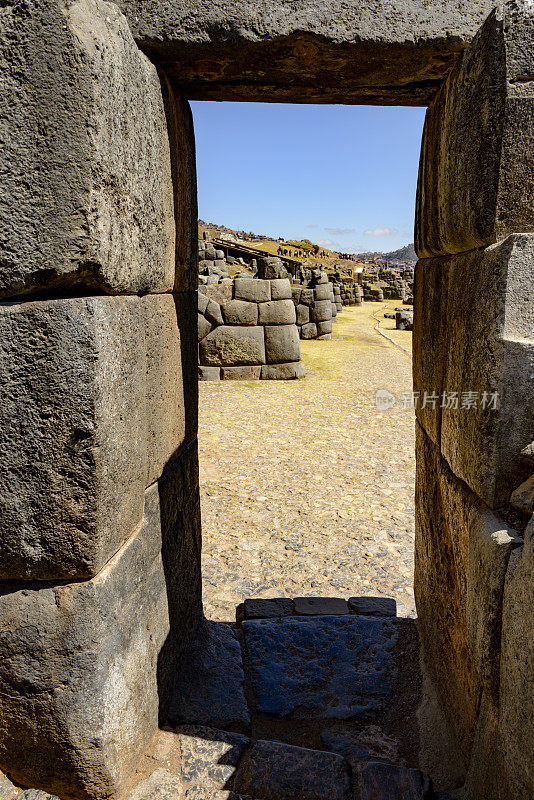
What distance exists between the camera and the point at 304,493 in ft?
17.6

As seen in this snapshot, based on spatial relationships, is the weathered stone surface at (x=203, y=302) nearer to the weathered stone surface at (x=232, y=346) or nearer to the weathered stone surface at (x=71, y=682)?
the weathered stone surface at (x=232, y=346)

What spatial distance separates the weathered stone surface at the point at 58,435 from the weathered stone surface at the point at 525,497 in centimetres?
118

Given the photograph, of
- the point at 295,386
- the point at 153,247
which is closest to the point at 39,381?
the point at 153,247

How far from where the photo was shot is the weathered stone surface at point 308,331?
15.6m

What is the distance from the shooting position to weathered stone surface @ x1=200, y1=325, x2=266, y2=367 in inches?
399

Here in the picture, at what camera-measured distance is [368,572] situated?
4012mm

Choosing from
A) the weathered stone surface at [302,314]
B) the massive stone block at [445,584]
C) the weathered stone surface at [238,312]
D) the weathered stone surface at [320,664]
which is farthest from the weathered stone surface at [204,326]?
the massive stone block at [445,584]

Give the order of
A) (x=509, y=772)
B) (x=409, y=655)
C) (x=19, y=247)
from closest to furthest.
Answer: (x=509, y=772), (x=19, y=247), (x=409, y=655)

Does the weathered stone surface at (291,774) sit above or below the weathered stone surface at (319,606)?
above

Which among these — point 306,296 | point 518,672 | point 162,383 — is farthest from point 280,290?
point 518,672

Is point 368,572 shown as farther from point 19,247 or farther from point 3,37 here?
point 3,37

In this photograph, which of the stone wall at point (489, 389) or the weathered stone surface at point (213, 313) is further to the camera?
the weathered stone surface at point (213, 313)

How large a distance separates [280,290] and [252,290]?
520 millimetres

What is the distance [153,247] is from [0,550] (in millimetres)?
1116
